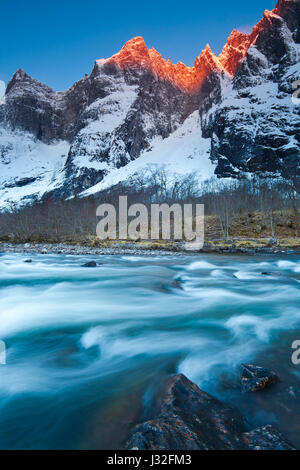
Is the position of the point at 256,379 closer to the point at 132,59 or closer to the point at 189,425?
the point at 189,425

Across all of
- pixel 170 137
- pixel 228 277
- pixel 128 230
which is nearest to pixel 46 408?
pixel 228 277

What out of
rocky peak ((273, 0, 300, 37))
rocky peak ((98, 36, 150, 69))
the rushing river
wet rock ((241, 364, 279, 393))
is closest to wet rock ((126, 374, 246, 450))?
the rushing river

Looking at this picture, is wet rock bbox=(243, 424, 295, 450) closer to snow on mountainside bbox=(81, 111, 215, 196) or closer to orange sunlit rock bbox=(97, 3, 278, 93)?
snow on mountainside bbox=(81, 111, 215, 196)

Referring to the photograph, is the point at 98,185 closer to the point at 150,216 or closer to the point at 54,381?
the point at 150,216

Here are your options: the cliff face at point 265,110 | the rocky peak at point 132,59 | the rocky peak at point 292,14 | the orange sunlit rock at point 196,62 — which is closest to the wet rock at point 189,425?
the cliff face at point 265,110

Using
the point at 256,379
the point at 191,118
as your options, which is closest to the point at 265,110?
the point at 191,118

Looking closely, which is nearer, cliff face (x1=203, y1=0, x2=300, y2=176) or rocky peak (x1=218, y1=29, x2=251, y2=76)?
cliff face (x1=203, y1=0, x2=300, y2=176)
